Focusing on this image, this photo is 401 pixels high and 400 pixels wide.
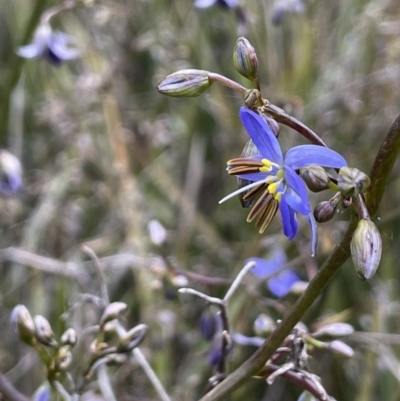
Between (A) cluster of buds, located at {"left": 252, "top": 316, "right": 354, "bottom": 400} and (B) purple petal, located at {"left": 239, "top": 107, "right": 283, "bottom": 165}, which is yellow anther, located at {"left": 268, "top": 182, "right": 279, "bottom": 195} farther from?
(A) cluster of buds, located at {"left": 252, "top": 316, "right": 354, "bottom": 400}

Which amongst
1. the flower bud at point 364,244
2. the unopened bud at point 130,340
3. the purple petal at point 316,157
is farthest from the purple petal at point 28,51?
the flower bud at point 364,244

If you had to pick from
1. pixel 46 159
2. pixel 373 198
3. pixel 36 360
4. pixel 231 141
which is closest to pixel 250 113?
pixel 373 198

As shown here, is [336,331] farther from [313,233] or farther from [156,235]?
[156,235]

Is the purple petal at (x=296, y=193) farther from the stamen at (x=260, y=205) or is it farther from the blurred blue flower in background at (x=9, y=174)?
the blurred blue flower in background at (x=9, y=174)

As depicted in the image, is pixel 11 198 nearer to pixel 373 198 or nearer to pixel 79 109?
pixel 79 109

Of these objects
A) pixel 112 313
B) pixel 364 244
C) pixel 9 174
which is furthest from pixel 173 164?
pixel 364 244

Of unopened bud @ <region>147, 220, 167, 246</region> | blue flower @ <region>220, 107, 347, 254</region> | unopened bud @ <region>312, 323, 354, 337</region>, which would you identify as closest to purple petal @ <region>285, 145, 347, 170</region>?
blue flower @ <region>220, 107, 347, 254</region>
